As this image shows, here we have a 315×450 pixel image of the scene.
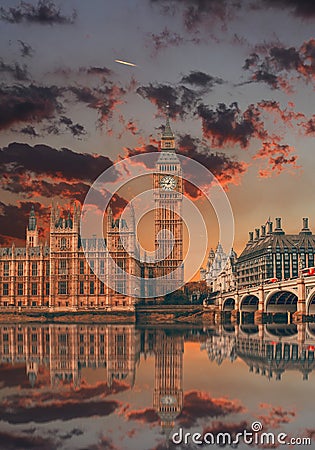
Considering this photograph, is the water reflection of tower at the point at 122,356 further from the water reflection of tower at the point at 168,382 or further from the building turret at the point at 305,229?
the building turret at the point at 305,229

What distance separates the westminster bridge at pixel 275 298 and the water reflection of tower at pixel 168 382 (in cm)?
3081

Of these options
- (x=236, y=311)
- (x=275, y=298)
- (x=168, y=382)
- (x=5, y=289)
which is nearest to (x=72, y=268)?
(x=5, y=289)

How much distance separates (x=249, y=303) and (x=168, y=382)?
79230 mm

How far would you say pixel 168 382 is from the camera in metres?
39.4

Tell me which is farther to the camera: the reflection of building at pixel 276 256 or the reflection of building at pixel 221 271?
the reflection of building at pixel 221 271

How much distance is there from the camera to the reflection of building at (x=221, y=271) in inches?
6452

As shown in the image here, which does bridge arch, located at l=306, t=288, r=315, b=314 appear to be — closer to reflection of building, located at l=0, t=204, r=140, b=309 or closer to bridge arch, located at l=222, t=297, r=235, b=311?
bridge arch, located at l=222, t=297, r=235, b=311

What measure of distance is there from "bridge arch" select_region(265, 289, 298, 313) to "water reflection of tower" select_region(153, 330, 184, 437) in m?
44.3

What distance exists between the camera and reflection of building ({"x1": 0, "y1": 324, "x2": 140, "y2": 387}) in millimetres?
42688

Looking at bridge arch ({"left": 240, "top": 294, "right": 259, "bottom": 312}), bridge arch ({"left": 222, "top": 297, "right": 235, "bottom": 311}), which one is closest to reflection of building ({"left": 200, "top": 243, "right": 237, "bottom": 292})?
bridge arch ({"left": 222, "top": 297, "right": 235, "bottom": 311})

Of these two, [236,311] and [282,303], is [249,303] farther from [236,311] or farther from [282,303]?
[282,303]

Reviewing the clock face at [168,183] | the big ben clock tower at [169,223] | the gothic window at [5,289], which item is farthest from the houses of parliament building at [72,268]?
the clock face at [168,183]

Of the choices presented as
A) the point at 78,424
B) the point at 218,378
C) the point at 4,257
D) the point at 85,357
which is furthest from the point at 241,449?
the point at 4,257

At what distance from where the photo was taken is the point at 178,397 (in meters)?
34.9
